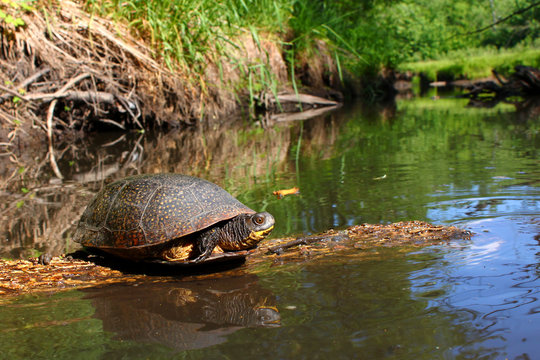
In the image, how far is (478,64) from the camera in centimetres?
2956

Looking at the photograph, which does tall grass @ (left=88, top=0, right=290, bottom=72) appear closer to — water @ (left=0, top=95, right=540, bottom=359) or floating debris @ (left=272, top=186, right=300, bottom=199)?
floating debris @ (left=272, top=186, right=300, bottom=199)

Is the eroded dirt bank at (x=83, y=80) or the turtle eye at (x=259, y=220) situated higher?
the eroded dirt bank at (x=83, y=80)

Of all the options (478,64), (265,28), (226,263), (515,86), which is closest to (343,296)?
(226,263)

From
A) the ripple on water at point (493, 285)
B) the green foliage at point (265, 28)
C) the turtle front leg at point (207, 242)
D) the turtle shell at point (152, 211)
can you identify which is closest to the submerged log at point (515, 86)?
the green foliage at point (265, 28)

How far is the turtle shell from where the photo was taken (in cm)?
269

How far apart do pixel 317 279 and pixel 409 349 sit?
74cm

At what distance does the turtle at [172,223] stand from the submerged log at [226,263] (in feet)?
0.32

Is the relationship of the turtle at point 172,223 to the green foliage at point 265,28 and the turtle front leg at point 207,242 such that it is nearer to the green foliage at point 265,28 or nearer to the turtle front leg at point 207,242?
the turtle front leg at point 207,242

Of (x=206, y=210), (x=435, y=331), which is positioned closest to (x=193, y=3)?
(x=206, y=210)

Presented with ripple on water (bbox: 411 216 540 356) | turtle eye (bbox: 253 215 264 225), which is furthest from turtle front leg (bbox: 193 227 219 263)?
ripple on water (bbox: 411 216 540 356)

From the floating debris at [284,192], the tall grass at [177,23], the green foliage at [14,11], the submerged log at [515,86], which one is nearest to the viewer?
the floating debris at [284,192]

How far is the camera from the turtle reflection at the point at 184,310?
188cm

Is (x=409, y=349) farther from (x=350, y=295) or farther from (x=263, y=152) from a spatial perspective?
(x=263, y=152)

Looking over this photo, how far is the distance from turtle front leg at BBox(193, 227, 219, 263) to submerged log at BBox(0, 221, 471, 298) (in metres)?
0.11
